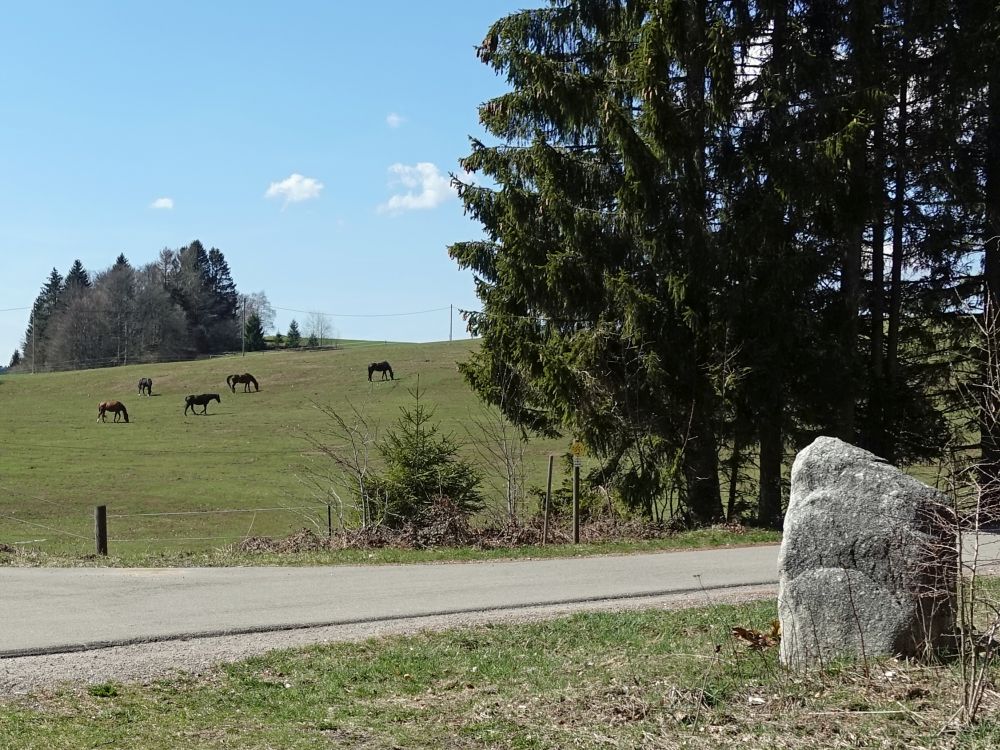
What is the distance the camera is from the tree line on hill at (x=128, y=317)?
122000 millimetres

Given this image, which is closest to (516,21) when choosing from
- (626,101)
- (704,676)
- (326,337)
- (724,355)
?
(626,101)

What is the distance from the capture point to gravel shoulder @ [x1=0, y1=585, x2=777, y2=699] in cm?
829

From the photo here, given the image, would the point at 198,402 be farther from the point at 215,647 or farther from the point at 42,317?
the point at 42,317

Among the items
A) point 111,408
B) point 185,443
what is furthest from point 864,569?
point 111,408

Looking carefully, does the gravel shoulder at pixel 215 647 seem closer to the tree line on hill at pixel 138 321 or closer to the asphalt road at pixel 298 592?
the asphalt road at pixel 298 592

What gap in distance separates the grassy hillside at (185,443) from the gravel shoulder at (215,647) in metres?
10.3

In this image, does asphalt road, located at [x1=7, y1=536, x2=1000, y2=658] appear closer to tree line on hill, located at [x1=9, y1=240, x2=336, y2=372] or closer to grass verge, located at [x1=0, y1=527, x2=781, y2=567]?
grass verge, located at [x1=0, y1=527, x2=781, y2=567]

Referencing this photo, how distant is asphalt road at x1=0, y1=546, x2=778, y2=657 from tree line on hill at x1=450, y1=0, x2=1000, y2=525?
13.2 feet

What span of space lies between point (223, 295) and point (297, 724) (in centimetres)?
15955

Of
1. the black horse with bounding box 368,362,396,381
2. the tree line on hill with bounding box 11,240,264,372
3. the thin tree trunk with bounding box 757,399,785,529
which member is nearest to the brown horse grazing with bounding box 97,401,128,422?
the black horse with bounding box 368,362,396,381

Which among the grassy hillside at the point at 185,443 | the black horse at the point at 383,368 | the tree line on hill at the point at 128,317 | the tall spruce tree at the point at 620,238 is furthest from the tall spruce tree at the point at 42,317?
the tall spruce tree at the point at 620,238

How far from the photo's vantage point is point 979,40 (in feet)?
61.5

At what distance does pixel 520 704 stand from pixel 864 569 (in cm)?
266

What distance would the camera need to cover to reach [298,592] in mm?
12445
